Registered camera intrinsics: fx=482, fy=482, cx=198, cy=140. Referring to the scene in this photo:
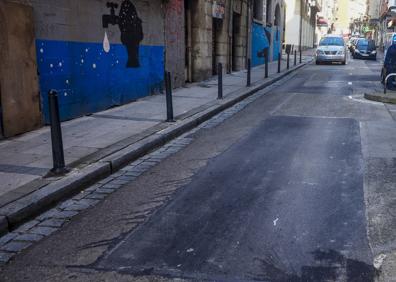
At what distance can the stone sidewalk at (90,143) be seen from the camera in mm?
5422

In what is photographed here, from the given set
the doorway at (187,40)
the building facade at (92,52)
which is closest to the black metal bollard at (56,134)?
the building facade at (92,52)

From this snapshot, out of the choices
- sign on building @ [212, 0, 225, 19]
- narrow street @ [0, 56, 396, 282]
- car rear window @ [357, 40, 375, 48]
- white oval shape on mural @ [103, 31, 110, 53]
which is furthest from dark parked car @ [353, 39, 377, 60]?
narrow street @ [0, 56, 396, 282]

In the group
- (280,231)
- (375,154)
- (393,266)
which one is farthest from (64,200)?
(375,154)

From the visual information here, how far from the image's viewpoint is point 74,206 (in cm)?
524

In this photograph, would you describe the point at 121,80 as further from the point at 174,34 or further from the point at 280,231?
the point at 280,231

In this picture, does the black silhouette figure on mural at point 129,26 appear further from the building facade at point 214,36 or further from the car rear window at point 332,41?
the car rear window at point 332,41

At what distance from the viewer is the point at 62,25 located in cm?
926

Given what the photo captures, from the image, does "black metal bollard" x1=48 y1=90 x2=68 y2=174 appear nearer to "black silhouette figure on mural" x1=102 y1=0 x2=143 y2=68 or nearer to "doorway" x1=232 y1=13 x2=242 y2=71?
"black silhouette figure on mural" x1=102 y1=0 x2=143 y2=68

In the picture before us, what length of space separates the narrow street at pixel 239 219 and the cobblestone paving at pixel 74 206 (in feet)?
0.30

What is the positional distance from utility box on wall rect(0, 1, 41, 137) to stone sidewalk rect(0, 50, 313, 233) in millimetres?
287

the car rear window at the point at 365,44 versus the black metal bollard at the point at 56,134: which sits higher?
the car rear window at the point at 365,44

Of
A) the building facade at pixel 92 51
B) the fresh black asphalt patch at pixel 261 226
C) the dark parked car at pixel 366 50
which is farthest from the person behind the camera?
the dark parked car at pixel 366 50

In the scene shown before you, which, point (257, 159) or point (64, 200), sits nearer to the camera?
point (64, 200)

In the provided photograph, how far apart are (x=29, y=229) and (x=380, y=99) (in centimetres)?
1093
